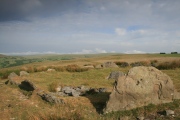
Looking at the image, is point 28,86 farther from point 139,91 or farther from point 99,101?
point 139,91

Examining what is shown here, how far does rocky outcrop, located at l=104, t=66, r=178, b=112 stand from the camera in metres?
14.0

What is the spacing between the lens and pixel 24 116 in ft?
45.9

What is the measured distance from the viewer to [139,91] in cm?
1418

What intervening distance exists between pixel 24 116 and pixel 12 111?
169cm

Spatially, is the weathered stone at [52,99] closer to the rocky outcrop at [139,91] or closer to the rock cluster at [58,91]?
the rock cluster at [58,91]

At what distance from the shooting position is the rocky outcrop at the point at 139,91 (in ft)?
45.9

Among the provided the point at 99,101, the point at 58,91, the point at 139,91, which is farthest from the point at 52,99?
the point at 139,91

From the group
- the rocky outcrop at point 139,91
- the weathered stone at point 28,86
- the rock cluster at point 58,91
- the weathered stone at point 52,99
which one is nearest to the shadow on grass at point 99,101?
the rocky outcrop at point 139,91

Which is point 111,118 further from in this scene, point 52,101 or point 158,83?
point 52,101

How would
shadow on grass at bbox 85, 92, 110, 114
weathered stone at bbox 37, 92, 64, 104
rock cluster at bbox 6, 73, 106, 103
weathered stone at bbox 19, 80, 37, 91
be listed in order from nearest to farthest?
1. shadow on grass at bbox 85, 92, 110, 114
2. weathered stone at bbox 37, 92, 64, 104
3. rock cluster at bbox 6, 73, 106, 103
4. weathered stone at bbox 19, 80, 37, 91

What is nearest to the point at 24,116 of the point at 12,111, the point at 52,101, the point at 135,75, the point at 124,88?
the point at 12,111

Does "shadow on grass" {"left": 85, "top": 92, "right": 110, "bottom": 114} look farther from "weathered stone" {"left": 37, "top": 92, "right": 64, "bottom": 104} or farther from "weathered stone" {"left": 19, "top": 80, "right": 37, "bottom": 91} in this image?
"weathered stone" {"left": 19, "top": 80, "right": 37, "bottom": 91}

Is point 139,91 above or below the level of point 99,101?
above

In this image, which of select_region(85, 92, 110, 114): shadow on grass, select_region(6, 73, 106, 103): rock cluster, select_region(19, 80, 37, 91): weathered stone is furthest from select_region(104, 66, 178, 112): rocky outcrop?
select_region(19, 80, 37, 91): weathered stone
